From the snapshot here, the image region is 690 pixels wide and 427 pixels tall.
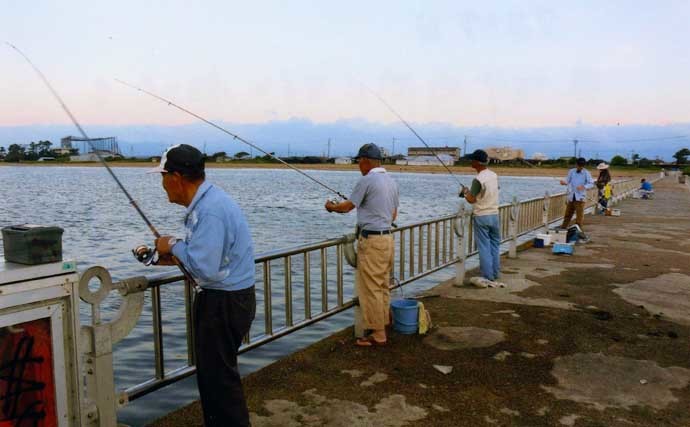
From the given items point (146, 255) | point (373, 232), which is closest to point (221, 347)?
point (146, 255)

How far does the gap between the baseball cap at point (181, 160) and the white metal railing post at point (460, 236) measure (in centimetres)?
533

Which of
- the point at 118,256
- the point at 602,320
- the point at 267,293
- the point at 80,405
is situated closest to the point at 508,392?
the point at 267,293

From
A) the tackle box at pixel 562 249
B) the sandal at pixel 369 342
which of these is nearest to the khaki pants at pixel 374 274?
the sandal at pixel 369 342

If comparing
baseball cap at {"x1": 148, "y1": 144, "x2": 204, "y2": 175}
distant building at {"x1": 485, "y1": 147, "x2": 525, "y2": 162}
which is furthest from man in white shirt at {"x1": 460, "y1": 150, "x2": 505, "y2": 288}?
distant building at {"x1": 485, "y1": 147, "x2": 525, "y2": 162}

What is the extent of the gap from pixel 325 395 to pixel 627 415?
2.15 m

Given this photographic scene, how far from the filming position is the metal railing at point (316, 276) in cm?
385

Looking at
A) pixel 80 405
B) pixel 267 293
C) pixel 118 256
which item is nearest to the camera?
pixel 80 405

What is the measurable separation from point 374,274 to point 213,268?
276 cm

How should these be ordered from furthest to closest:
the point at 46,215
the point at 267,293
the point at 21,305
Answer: the point at 46,215
the point at 267,293
the point at 21,305

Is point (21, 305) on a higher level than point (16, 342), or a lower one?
higher

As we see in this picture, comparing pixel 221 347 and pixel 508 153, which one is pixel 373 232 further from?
pixel 508 153

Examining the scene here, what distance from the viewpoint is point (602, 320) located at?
20.9 feet

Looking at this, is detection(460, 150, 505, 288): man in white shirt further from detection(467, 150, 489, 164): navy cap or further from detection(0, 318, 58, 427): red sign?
detection(0, 318, 58, 427): red sign

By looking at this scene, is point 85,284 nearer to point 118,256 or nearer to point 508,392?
point 508,392
